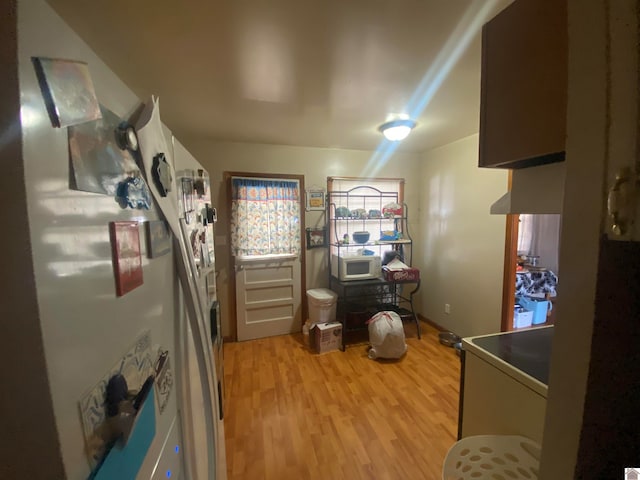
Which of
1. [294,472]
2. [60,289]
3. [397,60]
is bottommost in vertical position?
[294,472]

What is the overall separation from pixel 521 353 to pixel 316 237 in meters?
2.39

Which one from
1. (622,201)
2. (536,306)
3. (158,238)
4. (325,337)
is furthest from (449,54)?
(536,306)

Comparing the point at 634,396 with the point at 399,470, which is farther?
the point at 399,470

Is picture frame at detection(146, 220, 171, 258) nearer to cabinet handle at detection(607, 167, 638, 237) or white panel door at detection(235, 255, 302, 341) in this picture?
cabinet handle at detection(607, 167, 638, 237)

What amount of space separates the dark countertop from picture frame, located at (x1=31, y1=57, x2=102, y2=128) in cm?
123

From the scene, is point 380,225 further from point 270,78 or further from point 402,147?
point 270,78

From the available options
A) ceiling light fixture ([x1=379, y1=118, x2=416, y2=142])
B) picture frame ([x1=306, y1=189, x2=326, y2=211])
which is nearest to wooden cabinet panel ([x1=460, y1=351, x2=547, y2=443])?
ceiling light fixture ([x1=379, y1=118, x2=416, y2=142])

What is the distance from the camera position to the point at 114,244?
392mm

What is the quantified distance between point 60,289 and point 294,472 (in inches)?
67.4

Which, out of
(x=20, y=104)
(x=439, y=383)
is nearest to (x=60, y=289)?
(x=20, y=104)

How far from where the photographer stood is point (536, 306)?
3.16m

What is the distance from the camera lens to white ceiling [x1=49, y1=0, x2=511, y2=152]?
109 cm

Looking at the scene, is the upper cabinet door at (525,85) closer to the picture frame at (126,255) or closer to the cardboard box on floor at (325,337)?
the picture frame at (126,255)

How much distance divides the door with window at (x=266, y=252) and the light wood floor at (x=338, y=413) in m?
0.38
